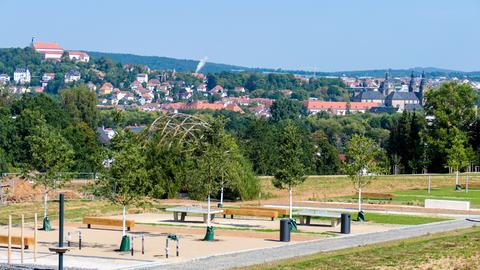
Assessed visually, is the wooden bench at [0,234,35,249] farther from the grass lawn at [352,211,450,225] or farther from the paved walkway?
the grass lawn at [352,211,450,225]

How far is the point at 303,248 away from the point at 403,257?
4457mm

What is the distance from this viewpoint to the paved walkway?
3334 cm

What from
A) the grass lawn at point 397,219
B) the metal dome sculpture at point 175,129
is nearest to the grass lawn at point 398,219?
the grass lawn at point 397,219

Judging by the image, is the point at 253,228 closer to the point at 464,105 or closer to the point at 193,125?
the point at 193,125

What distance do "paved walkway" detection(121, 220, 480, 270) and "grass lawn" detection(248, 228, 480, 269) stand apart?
3.12 feet

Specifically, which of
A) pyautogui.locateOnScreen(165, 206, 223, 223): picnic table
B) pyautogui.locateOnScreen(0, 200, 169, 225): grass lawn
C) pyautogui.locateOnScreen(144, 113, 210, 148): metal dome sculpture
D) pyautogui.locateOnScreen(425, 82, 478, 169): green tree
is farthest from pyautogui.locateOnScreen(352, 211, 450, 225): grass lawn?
pyautogui.locateOnScreen(425, 82, 478, 169): green tree

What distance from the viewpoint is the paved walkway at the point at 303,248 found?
33.3 meters

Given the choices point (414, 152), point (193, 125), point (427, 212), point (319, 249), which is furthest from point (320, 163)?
point (319, 249)

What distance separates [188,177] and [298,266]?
2853 centimetres

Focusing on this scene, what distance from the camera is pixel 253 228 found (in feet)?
151

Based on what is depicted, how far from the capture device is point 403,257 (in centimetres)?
3500

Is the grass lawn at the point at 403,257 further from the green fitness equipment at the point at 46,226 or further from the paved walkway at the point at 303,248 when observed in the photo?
the green fitness equipment at the point at 46,226

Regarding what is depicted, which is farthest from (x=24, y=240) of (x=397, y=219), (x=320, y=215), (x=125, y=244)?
(x=397, y=219)

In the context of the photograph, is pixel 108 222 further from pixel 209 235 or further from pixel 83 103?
pixel 83 103
